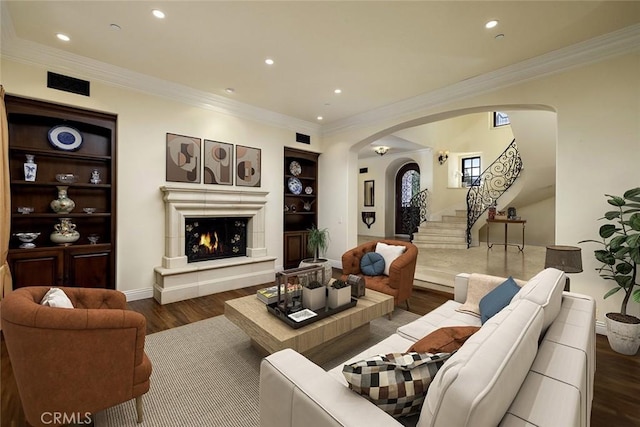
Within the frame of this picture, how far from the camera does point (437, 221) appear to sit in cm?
855

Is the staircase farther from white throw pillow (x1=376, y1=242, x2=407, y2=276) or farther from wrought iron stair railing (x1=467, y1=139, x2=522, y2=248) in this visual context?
white throw pillow (x1=376, y1=242, x2=407, y2=276)

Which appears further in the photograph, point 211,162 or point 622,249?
point 211,162

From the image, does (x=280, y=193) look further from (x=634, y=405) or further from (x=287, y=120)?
(x=634, y=405)

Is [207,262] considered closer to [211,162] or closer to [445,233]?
[211,162]

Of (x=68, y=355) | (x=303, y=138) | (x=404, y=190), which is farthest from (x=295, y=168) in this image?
(x=404, y=190)

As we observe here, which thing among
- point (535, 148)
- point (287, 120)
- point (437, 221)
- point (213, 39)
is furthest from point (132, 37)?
point (437, 221)

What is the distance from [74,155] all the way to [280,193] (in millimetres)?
3098

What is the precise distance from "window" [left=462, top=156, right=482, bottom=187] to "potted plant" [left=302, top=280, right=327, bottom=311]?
7.96m

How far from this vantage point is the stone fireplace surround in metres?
3.90

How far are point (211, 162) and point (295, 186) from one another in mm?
1868

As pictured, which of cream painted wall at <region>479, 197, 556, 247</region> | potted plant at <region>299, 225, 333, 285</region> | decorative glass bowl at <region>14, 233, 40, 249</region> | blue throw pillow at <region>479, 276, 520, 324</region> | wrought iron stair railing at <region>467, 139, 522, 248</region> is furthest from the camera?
cream painted wall at <region>479, 197, 556, 247</region>

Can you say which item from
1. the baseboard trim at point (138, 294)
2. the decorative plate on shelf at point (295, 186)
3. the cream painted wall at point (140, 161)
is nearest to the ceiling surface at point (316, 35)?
the cream painted wall at point (140, 161)

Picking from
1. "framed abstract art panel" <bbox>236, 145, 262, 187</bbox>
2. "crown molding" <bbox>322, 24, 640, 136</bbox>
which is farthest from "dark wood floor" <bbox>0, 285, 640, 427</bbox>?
"crown molding" <bbox>322, 24, 640, 136</bbox>

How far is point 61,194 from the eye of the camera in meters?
3.37
